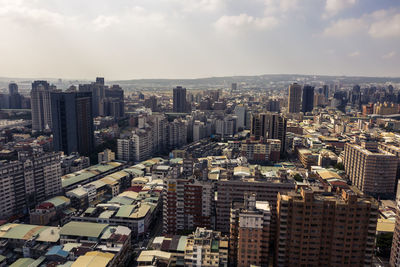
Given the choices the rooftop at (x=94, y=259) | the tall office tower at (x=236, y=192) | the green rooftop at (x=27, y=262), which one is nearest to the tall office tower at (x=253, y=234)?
the tall office tower at (x=236, y=192)

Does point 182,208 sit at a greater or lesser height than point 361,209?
lesser

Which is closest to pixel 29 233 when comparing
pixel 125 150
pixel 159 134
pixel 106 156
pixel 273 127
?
pixel 106 156

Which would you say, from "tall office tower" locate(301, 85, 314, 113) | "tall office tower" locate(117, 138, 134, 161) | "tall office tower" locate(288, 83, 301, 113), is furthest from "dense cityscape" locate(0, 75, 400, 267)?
"tall office tower" locate(301, 85, 314, 113)

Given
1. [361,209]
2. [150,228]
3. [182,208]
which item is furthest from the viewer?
[150,228]

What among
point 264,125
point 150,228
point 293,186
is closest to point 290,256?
point 293,186

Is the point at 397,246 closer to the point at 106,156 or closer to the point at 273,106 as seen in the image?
the point at 106,156

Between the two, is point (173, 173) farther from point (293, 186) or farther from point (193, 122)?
point (193, 122)
